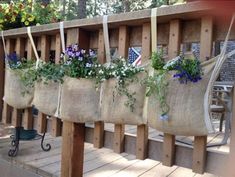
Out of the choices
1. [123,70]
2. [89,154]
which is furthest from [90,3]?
[123,70]

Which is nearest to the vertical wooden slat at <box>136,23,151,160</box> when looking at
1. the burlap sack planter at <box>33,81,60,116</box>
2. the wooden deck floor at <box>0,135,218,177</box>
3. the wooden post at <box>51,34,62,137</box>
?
the burlap sack planter at <box>33,81,60,116</box>

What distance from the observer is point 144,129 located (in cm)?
143

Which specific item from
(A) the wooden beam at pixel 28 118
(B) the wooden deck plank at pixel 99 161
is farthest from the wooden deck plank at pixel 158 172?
(A) the wooden beam at pixel 28 118

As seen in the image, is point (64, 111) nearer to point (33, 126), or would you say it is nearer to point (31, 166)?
point (33, 126)

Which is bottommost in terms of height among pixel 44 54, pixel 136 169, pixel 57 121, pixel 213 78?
pixel 136 169

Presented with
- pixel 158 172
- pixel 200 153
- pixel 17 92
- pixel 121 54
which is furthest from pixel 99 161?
pixel 200 153

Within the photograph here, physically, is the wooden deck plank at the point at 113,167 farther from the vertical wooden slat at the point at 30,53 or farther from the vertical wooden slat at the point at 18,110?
the vertical wooden slat at the point at 30,53

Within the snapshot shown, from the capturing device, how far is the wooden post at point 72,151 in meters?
1.61

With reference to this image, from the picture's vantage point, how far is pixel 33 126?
6.86 ft

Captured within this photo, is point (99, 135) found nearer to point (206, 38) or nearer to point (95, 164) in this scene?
point (206, 38)

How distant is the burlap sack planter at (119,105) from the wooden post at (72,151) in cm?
25

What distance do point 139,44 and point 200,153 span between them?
57cm

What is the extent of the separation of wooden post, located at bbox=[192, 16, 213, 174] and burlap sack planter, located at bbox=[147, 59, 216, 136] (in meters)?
0.10

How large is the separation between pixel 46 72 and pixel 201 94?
88 cm
